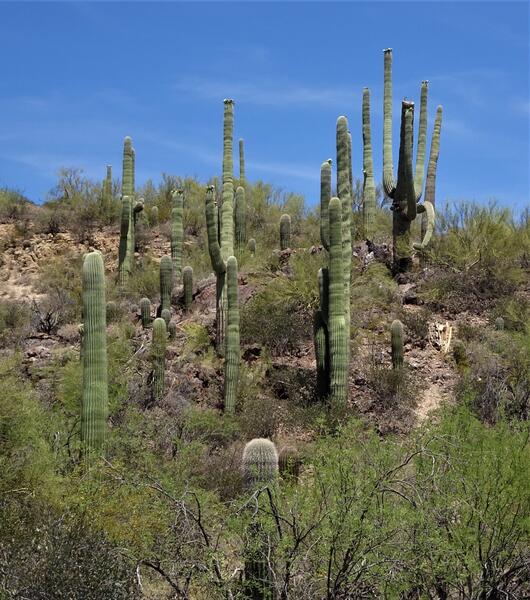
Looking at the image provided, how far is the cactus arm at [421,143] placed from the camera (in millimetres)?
22453

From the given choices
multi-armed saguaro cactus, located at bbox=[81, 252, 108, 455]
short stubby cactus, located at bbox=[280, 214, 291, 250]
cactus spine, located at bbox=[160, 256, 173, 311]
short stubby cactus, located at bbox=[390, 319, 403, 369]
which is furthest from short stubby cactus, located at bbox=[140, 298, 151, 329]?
multi-armed saguaro cactus, located at bbox=[81, 252, 108, 455]

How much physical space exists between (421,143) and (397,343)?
7036 mm

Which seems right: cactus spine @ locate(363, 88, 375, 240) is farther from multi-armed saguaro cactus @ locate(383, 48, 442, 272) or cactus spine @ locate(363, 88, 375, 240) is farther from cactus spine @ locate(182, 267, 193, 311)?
cactus spine @ locate(182, 267, 193, 311)

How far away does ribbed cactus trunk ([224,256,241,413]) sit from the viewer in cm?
1806

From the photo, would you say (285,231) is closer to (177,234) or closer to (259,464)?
(177,234)

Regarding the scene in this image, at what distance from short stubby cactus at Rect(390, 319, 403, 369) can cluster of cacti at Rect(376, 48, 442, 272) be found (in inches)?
171

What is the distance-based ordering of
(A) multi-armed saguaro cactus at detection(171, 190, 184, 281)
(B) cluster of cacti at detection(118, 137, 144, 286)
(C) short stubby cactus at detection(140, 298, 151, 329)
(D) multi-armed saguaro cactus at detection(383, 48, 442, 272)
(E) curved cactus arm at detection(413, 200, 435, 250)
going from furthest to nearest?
1. (B) cluster of cacti at detection(118, 137, 144, 286)
2. (A) multi-armed saguaro cactus at detection(171, 190, 184, 281)
3. (E) curved cactus arm at detection(413, 200, 435, 250)
4. (C) short stubby cactus at detection(140, 298, 151, 329)
5. (D) multi-armed saguaro cactus at detection(383, 48, 442, 272)

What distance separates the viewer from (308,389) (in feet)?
60.5

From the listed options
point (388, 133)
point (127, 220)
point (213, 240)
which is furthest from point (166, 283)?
point (388, 133)

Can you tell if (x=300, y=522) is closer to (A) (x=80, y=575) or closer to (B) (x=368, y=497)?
(B) (x=368, y=497)

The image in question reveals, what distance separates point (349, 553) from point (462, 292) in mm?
13424

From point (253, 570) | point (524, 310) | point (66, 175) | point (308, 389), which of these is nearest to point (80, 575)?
A: point (253, 570)

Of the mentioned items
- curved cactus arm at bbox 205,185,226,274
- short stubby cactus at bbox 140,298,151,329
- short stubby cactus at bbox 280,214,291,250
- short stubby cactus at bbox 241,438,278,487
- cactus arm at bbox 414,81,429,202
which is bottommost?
short stubby cactus at bbox 241,438,278,487

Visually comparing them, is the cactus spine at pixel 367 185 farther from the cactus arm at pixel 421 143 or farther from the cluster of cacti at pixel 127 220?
the cluster of cacti at pixel 127 220
